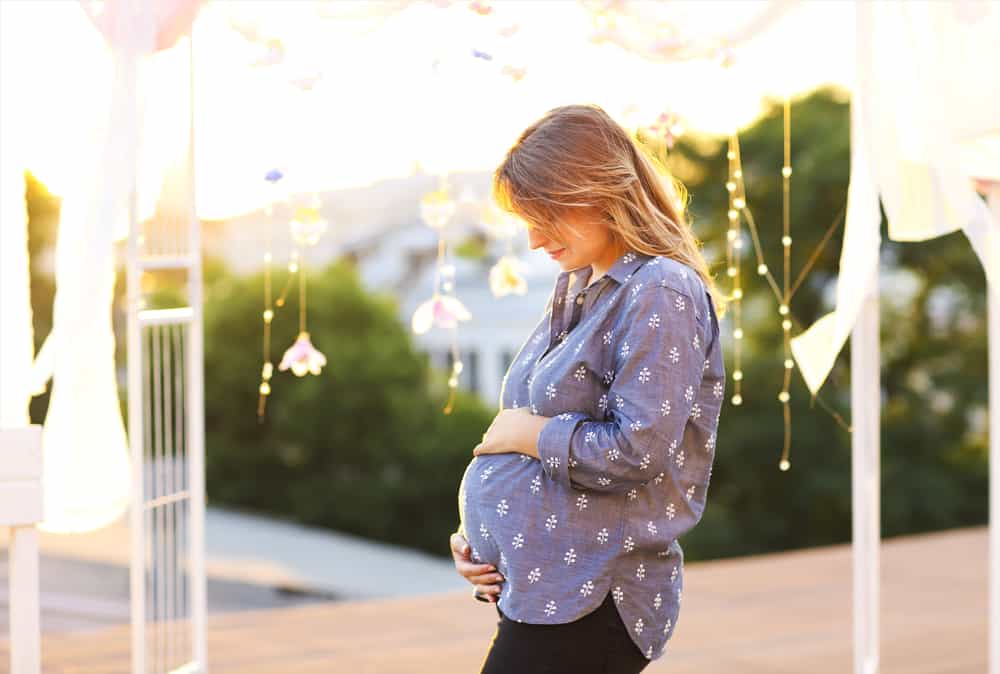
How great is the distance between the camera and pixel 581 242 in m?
1.62

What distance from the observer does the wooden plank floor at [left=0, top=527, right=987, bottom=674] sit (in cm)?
362

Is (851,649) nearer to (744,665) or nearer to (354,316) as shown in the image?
(744,665)

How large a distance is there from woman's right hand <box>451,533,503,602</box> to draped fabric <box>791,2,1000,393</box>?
0.85m

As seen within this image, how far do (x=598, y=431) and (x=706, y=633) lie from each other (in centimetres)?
269

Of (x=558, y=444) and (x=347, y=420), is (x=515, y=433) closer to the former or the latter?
(x=558, y=444)

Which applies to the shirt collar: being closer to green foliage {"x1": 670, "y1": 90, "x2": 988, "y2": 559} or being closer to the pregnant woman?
the pregnant woman

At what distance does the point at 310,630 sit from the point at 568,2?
218cm

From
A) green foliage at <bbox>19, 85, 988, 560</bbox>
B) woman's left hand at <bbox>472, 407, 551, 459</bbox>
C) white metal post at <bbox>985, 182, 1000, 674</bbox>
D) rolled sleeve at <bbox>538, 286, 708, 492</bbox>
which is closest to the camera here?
rolled sleeve at <bbox>538, 286, 708, 492</bbox>

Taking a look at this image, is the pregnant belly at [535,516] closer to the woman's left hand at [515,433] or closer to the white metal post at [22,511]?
the woman's left hand at [515,433]

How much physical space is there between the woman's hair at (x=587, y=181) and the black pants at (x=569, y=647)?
0.43 metres

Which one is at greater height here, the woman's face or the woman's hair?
the woman's hair

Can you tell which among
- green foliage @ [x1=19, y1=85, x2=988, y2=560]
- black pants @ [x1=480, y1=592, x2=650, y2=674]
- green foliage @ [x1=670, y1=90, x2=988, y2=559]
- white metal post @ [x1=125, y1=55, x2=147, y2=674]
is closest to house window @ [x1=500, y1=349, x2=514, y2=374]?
green foliage @ [x1=19, y1=85, x2=988, y2=560]

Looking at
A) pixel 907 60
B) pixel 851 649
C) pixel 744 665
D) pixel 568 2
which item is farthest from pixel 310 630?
pixel 907 60

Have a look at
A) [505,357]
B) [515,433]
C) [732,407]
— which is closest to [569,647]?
[515,433]
